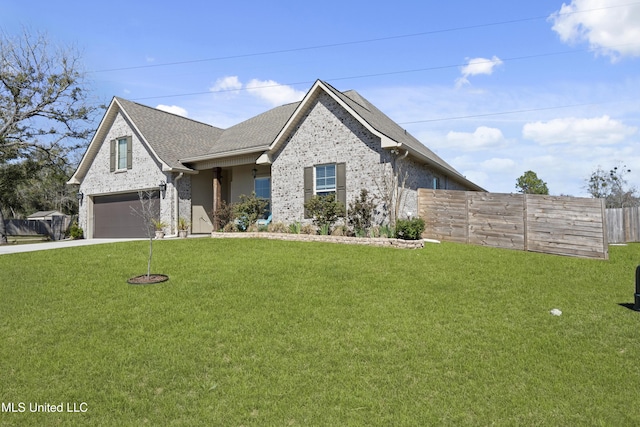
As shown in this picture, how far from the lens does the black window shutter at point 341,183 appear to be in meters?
14.4

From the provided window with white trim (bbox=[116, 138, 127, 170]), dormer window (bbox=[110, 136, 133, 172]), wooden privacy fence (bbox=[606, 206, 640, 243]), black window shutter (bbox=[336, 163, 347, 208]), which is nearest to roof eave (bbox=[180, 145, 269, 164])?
black window shutter (bbox=[336, 163, 347, 208])

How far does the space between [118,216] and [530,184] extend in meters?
49.6

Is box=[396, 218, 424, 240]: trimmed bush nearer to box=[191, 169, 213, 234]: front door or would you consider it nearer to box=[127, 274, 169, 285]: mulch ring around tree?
box=[127, 274, 169, 285]: mulch ring around tree

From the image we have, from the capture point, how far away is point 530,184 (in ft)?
166

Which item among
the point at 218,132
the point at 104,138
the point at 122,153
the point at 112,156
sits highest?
the point at 218,132

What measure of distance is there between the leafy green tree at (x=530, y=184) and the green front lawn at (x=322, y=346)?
45.9 metres

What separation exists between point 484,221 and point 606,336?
7.89 metres

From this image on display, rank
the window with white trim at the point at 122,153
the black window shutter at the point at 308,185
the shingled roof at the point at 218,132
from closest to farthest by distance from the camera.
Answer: the black window shutter at the point at 308,185, the shingled roof at the point at 218,132, the window with white trim at the point at 122,153

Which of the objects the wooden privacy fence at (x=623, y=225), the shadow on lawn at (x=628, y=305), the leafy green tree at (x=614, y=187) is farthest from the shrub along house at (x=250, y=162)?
the leafy green tree at (x=614, y=187)

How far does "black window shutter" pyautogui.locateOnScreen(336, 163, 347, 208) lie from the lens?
14.4m

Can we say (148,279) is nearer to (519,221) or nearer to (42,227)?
(519,221)

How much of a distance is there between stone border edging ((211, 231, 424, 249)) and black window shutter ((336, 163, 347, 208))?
2.05 metres

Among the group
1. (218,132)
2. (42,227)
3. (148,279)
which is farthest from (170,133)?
(148,279)

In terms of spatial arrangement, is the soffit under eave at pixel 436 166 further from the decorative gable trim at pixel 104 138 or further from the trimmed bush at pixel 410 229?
the decorative gable trim at pixel 104 138
